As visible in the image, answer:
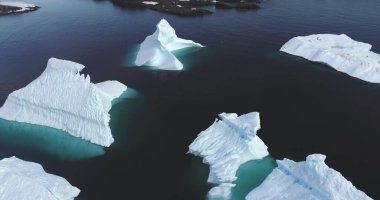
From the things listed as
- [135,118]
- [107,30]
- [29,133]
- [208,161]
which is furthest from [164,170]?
[107,30]

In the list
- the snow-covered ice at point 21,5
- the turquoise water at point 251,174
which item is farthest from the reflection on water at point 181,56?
the snow-covered ice at point 21,5

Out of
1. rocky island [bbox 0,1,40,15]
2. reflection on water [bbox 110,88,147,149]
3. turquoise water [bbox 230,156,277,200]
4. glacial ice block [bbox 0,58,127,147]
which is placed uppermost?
rocky island [bbox 0,1,40,15]

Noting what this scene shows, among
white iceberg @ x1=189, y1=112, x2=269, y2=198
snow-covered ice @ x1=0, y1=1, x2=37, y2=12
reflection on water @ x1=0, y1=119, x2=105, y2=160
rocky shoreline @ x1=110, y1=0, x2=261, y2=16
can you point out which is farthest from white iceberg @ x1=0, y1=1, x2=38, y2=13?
white iceberg @ x1=189, y1=112, x2=269, y2=198

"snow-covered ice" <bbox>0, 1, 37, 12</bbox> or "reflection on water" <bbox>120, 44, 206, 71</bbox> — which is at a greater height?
"snow-covered ice" <bbox>0, 1, 37, 12</bbox>

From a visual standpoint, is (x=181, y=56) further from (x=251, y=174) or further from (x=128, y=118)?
(x=251, y=174)

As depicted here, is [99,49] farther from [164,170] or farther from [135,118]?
[164,170]

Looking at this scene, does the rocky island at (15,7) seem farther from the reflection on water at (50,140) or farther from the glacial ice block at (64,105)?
the reflection on water at (50,140)

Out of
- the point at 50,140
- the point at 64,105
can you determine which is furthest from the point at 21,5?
the point at 50,140

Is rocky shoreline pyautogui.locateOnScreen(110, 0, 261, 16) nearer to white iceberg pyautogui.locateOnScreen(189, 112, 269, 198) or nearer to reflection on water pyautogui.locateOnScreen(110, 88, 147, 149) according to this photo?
reflection on water pyautogui.locateOnScreen(110, 88, 147, 149)
